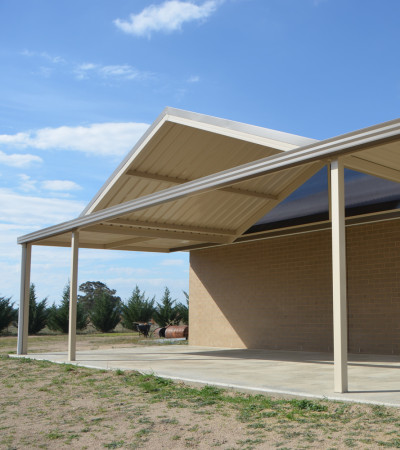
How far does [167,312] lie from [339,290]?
19.9 m

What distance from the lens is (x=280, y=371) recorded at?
9.22 metres

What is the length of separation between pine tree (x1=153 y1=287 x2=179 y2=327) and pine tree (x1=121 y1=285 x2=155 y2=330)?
70 centimetres

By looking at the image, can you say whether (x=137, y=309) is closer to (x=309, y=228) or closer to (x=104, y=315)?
(x=104, y=315)

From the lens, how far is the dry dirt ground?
487cm

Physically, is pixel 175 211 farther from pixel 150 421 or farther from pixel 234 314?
pixel 150 421

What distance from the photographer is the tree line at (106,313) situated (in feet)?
85.4

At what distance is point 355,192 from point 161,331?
12.3 meters

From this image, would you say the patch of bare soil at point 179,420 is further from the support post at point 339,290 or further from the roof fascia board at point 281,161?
the roof fascia board at point 281,161

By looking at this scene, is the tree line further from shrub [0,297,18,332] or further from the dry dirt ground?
the dry dirt ground

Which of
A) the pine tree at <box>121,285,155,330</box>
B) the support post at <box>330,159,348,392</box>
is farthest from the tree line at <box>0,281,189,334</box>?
the support post at <box>330,159,348,392</box>

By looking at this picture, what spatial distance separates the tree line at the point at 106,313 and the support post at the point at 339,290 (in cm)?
1912

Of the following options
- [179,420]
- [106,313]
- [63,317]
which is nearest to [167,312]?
[106,313]

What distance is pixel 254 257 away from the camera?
15.5m

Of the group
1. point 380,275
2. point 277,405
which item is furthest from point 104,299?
point 277,405
